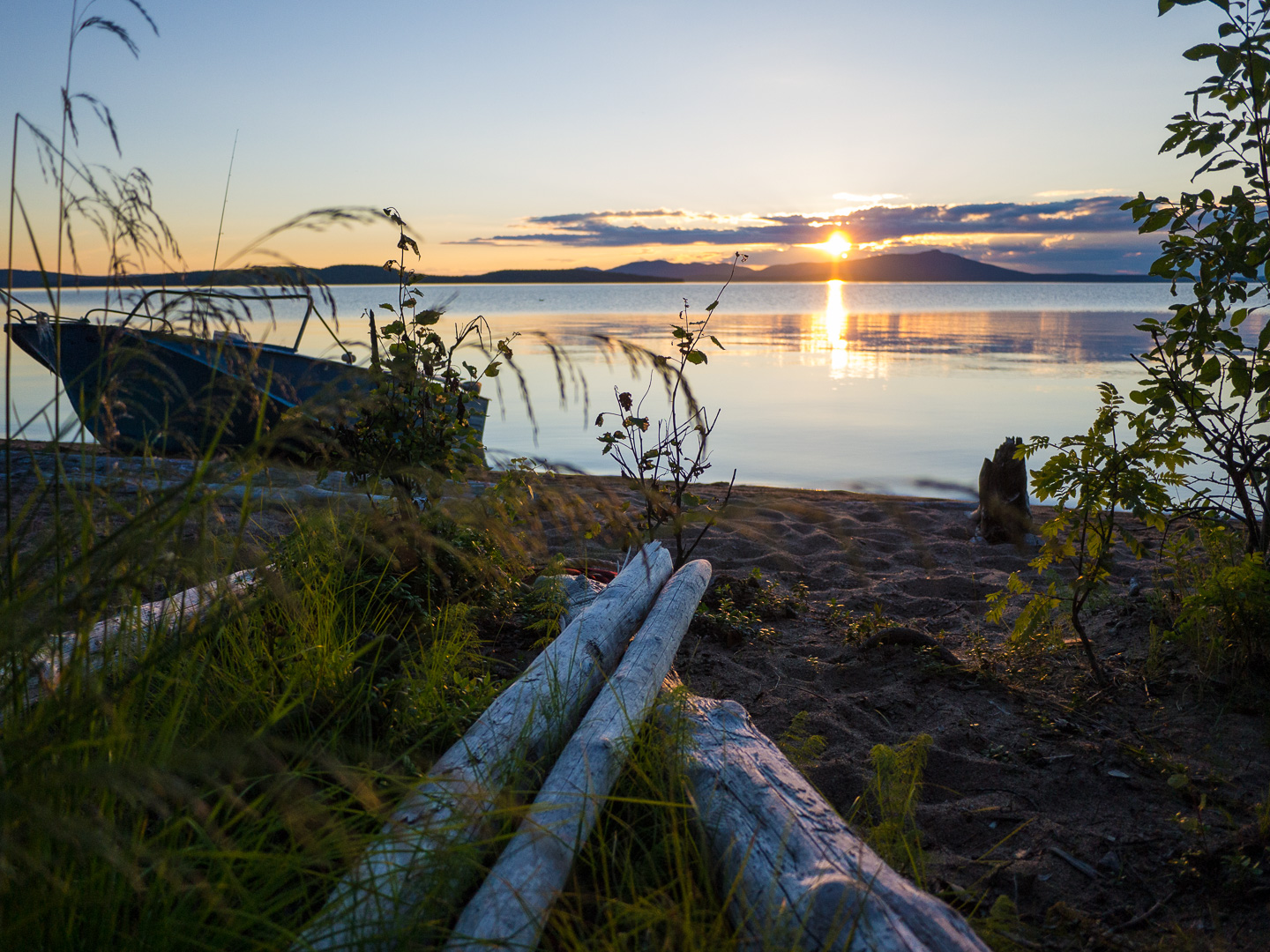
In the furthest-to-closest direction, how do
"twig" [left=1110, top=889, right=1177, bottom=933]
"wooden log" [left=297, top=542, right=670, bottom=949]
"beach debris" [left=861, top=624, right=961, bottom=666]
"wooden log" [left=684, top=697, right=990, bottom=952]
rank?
1. "beach debris" [left=861, top=624, right=961, bottom=666]
2. "twig" [left=1110, top=889, right=1177, bottom=933]
3. "wooden log" [left=684, top=697, right=990, bottom=952]
4. "wooden log" [left=297, top=542, right=670, bottom=949]

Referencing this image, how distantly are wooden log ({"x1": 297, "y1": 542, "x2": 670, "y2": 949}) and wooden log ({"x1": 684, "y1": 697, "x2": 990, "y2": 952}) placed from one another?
0.43 metres

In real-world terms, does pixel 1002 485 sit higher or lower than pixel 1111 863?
higher

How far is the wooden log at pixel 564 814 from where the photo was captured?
1.56 m

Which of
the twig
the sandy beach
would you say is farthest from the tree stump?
the twig

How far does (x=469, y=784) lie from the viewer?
1747 millimetres

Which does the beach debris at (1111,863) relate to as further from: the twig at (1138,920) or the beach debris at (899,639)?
the beach debris at (899,639)

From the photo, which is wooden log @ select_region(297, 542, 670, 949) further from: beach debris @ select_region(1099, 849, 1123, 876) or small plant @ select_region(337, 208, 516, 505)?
beach debris @ select_region(1099, 849, 1123, 876)

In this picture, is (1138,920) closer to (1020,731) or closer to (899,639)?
(1020,731)

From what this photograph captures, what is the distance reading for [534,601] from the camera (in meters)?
3.90

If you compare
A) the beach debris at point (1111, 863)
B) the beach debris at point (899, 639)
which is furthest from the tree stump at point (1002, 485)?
the beach debris at point (1111, 863)

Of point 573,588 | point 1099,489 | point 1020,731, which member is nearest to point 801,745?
point 1020,731

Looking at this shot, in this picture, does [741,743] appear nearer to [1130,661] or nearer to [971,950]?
[971,950]

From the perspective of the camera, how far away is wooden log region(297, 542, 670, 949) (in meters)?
1.48

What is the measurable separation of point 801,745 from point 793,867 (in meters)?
1.13
